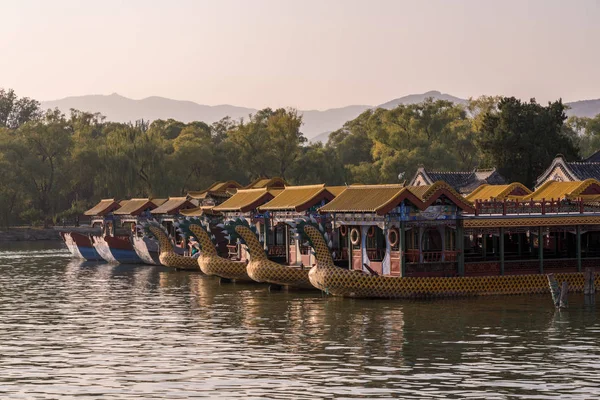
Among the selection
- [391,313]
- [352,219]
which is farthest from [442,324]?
[352,219]

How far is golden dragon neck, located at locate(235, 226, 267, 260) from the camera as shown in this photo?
5141 cm

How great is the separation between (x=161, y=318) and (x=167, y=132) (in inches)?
5110

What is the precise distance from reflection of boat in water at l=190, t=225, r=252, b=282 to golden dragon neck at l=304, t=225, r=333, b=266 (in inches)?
420

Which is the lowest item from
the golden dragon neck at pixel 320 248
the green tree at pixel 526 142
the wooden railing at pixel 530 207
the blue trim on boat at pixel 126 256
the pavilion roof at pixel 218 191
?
the blue trim on boat at pixel 126 256

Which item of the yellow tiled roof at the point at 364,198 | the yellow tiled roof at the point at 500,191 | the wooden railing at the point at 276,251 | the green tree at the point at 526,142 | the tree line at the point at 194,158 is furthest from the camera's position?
the tree line at the point at 194,158

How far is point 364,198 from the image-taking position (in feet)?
152

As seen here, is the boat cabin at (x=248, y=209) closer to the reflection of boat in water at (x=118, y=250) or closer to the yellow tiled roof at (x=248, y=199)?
the yellow tiled roof at (x=248, y=199)

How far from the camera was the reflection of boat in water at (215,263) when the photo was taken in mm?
56594

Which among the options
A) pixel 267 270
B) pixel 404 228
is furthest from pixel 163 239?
pixel 404 228

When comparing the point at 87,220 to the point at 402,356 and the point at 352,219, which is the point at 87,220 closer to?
the point at 352,219

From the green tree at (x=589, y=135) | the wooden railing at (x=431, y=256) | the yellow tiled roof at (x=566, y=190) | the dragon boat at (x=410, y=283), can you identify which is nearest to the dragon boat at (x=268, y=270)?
the dragon boat at (x=410, y=283)

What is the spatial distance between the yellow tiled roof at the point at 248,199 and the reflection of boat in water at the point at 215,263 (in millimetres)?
2961

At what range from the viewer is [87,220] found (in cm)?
14012

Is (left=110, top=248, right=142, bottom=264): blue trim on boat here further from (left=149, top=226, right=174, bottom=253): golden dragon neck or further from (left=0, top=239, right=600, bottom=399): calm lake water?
(left=0, top=239, right=600, bottom=399): calm lake water
